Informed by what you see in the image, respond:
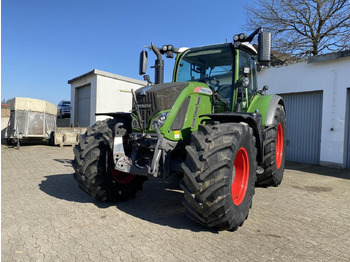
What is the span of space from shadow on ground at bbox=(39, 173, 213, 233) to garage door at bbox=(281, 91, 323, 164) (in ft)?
17.1

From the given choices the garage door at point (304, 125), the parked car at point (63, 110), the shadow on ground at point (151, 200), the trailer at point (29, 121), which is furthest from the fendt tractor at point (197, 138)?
the parked car at point (63, 110)

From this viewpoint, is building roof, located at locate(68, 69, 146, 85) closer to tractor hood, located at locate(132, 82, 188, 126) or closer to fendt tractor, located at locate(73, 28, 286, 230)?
fendt tractor, located at locate(73, 28, 286, 230)

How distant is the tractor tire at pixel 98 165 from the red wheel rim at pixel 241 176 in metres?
1.73

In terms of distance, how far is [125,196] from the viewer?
4352 mm

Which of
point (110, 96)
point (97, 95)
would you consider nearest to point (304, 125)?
point (110, 96)

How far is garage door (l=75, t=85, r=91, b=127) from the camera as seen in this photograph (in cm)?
1557

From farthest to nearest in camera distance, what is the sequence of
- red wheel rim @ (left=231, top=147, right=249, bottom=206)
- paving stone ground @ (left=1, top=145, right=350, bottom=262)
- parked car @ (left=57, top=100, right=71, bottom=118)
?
parked car @ (left=57, top=100, right=71, bottom=118), red wheel rim @ (left=231, top=147, right=249, bottom=206), paving stone ground @ (left=1, top=145, right=350, bottom=262)

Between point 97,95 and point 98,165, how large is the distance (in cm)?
1091

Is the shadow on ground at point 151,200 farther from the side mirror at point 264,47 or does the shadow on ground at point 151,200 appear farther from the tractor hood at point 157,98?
the side mirror at point 264,47

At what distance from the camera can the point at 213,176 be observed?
2914 millimetres

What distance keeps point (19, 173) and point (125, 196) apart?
396 centimetres

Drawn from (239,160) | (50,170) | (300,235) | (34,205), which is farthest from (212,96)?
(50,170)

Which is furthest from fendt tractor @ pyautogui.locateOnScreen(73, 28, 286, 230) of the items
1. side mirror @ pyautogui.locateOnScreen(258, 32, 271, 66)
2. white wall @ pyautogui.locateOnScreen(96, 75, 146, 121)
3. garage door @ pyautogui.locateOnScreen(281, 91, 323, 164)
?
white wall @ pyautogui.locateOnScreen(96, 75, 146, 121)

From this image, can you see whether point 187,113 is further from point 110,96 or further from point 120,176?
point 110,96
